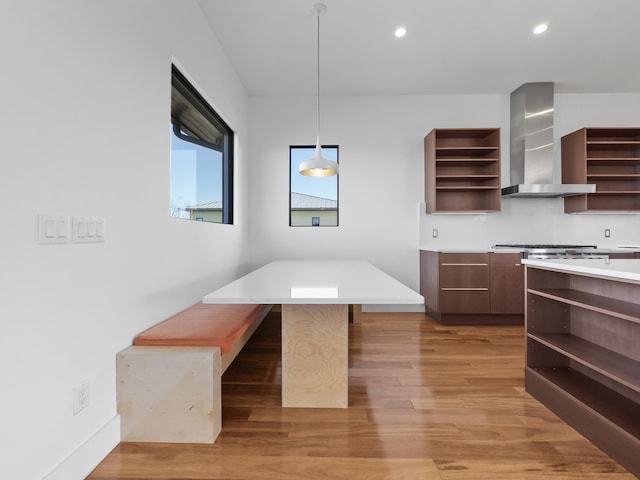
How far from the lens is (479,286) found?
380cm

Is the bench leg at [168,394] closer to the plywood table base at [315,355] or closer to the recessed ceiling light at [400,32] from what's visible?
the plywood table base at [315,355]

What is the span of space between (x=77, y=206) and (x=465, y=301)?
12.1 feet

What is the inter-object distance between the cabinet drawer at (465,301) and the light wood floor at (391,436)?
1.19 m

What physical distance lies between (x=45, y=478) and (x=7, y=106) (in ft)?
4.21

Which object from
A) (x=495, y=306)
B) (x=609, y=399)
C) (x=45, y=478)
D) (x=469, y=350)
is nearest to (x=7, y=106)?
(x=45, y=478)

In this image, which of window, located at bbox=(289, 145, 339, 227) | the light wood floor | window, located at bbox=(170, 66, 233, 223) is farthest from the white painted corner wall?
window, located at bbox=(289, 145, 339, 227)

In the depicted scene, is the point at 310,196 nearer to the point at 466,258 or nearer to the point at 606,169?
the point at 466,258

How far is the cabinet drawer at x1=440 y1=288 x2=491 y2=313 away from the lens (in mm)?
3785

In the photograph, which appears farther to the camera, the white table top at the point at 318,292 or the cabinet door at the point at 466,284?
the cabinet door at the point at 466,284

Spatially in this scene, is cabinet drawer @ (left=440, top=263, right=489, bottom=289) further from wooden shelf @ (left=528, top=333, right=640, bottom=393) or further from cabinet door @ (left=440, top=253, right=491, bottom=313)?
wooden shelf @ (left=528, top=333, right=640, bottom=393)

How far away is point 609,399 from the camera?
1688 millimetres

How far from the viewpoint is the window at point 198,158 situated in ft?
8.26

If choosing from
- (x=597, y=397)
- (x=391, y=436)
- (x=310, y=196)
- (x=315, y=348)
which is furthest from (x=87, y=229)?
(x=310, y=196)

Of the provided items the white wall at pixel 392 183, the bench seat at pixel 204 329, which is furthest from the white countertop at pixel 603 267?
the white wall at pixel 392 183
